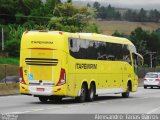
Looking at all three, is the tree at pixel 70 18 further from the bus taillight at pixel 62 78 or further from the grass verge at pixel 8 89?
the bus taillight at pixel 62 78

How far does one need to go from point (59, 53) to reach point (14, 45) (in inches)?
2465

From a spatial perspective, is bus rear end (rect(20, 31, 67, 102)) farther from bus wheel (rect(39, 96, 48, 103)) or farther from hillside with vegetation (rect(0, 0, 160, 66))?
hillside with vegetation (rect(0, 0, 160, 66))

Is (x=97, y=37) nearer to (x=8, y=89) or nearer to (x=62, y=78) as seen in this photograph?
(x=62, y=78)

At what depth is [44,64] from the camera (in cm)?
2522

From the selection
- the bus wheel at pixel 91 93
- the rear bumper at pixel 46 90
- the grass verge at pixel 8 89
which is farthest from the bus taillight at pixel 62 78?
the grass verge at pixel 8 89

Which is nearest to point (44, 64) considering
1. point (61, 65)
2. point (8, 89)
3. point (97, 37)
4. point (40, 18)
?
point (61, 65)

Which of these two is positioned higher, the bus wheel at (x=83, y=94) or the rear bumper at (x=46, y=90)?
the rear bumper at (x=46, y=90)

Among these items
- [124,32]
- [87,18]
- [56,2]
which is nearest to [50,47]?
[87,18]

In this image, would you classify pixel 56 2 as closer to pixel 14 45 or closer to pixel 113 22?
pixel 14 45

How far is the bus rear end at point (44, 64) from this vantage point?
2502 cm

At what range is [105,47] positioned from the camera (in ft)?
97.5

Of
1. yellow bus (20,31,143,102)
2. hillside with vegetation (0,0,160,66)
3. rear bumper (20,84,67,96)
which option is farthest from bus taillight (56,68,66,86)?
hillside with vegetation (0,0,160,66)

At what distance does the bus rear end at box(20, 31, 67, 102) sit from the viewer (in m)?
25.0

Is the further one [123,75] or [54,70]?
[123,75]
